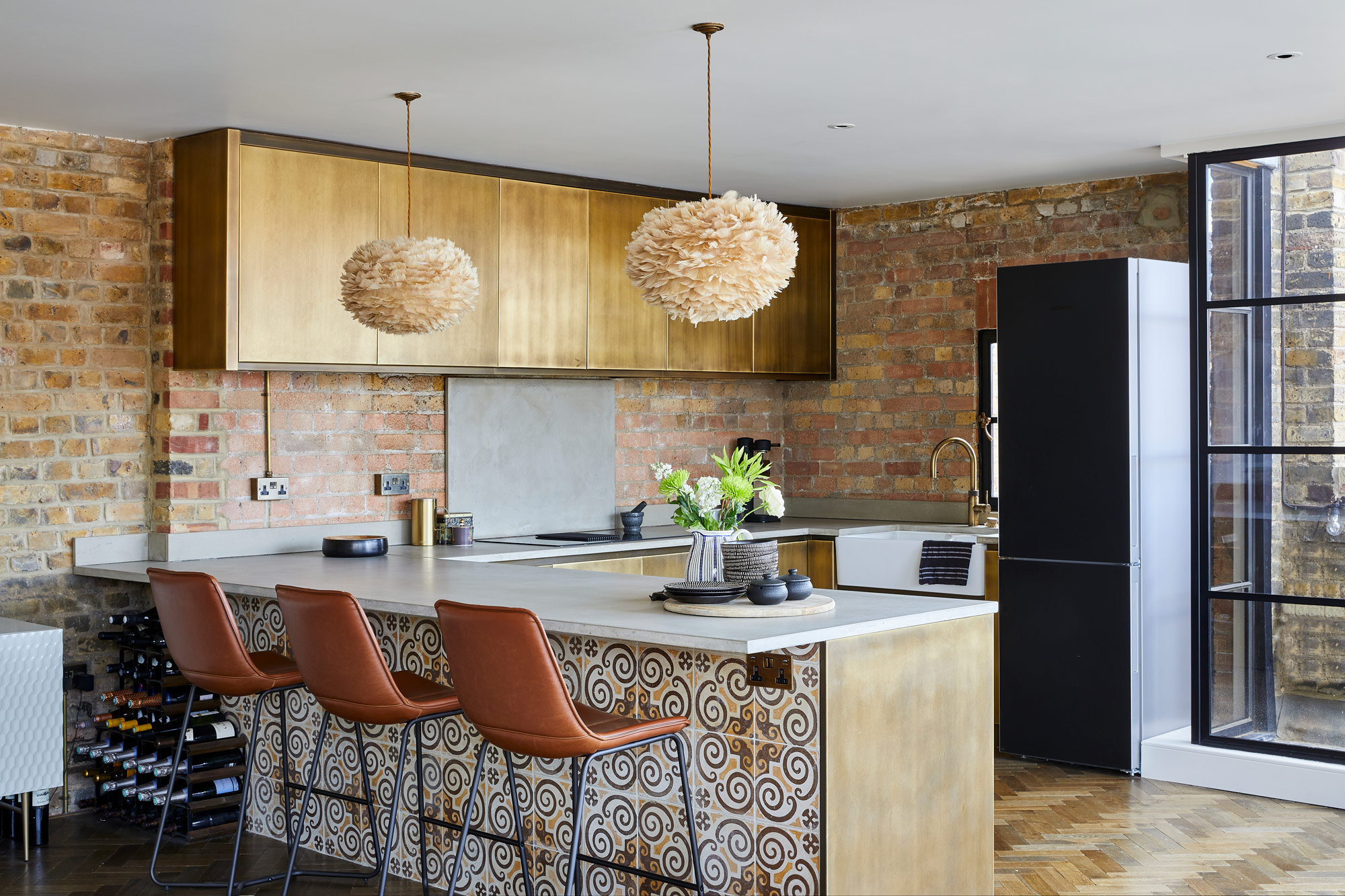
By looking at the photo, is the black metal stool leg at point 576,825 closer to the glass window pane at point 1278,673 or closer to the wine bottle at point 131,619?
the wine bottle at point 131,619

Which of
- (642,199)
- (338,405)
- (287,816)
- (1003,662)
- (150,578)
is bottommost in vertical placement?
(287,816)

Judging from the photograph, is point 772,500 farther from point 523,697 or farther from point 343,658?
point 343,658

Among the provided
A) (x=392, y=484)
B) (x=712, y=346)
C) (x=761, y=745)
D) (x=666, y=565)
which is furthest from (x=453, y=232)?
(x=761, y=745)

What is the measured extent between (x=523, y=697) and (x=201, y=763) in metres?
2.28

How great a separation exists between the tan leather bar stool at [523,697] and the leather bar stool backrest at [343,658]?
341 millimetres

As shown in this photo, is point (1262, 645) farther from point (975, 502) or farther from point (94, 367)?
point (94, 367)

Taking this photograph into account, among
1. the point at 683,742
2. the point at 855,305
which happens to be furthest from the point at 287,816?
the point at 855,305

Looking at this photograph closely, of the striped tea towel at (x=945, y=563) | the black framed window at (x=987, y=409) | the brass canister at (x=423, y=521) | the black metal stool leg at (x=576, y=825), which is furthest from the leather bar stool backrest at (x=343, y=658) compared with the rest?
the black framed window at (x=987, y=409)

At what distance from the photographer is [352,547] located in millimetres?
5309

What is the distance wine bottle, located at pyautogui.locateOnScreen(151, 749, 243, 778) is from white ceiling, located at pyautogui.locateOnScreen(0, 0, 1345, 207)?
2.37 m

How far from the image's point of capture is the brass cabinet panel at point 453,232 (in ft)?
18.0

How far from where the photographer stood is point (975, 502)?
6730 mm

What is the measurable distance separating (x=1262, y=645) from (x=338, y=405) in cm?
397

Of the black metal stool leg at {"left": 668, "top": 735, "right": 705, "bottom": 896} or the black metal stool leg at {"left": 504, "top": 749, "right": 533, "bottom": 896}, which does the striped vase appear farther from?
the black metal stool leg at {"left": 504, "top": 749, "right": 533, "bottom": 896}
